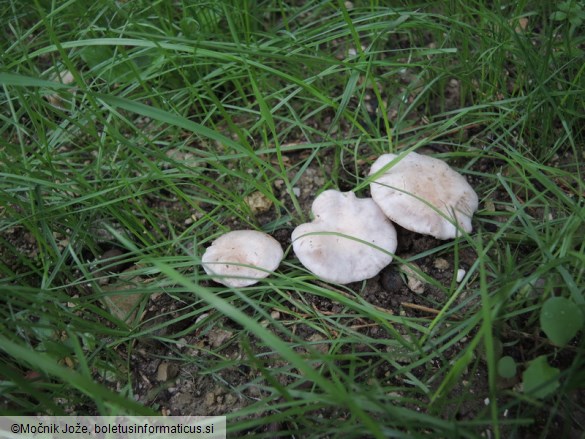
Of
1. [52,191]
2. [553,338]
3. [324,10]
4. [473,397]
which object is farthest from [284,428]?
[324,10]

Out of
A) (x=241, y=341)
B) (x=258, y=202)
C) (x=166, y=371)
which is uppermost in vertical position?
(x=258, y=202)

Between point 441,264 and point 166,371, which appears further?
point 441,264

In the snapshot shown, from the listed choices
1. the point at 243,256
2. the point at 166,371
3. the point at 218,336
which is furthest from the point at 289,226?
the point at 166,371

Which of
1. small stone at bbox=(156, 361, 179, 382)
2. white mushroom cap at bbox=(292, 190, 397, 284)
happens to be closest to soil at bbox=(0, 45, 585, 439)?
small stone at bbox=(156, 361, 179, 382)

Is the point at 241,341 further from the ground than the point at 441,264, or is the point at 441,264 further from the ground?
the point at 241,341

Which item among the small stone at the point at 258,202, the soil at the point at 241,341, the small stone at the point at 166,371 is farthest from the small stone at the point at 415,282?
the small stone at the point at 166,371

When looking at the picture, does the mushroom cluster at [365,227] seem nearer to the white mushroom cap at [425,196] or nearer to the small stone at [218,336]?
the white mushroom cap at [425,196]

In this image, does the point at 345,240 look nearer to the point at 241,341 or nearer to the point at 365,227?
the point at 365,227
